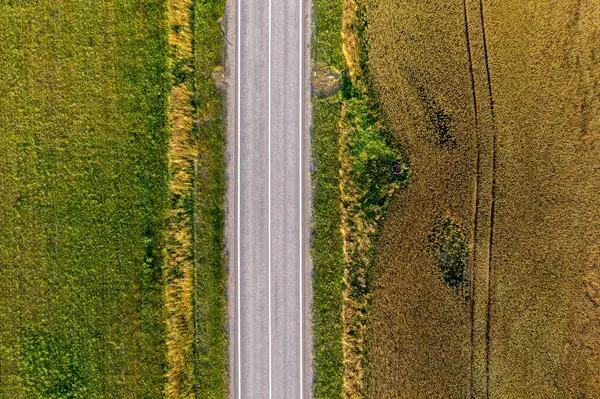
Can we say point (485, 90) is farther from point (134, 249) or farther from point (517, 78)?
point (134, 249)

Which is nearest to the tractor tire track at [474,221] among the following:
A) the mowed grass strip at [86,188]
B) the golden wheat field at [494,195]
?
the golden wheat field at [494,195]

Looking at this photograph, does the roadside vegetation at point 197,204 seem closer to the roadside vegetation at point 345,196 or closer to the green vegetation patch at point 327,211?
the green vegetation patch at point 327,211

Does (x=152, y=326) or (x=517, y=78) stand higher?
(x=517, y=78)

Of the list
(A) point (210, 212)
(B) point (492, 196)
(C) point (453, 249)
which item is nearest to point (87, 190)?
(A) point (210, 212)

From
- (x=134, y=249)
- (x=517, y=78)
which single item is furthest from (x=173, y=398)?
(x=517, y=78)

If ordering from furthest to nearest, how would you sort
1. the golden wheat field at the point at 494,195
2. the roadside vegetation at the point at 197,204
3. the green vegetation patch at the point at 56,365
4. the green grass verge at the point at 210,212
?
the golden wheat field at the point at 494,195, the green grass verge at the point at 210,212, the roadside vegetation at the point at 197,204, the green vegetation patch at the point at 56,365

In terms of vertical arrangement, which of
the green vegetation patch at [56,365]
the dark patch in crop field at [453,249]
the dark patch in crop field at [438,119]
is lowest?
the green vegetation patch at [56,365]

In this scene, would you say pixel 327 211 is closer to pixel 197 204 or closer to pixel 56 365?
pixel 197 204
